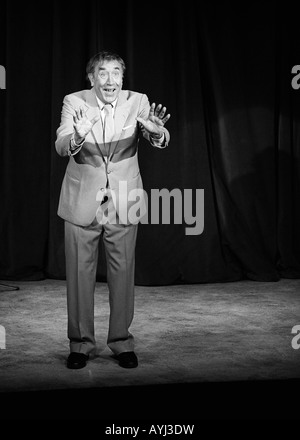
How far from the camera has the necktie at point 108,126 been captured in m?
3.16

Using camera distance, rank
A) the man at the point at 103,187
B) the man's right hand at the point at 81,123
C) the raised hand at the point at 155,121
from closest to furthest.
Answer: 1. the man's right hand at the point at 81,123
2. the raised hand at the point at 155,121
3. the man at the point at 103,187

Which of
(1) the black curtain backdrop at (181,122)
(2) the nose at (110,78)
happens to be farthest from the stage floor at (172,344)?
(2) the nose at (110,78)

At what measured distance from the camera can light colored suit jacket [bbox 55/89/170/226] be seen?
3145mm

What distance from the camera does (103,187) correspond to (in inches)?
125

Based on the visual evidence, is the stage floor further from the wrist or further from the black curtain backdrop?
the wrist

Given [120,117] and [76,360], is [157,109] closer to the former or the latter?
[120,117]

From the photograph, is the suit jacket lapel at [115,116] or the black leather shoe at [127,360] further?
the black leather shoe at [127,360]

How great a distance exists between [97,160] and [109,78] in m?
0.35

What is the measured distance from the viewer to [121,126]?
10.4 feet

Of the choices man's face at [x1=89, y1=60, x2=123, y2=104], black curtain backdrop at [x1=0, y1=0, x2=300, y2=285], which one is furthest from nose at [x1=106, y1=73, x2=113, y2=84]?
black curtain backdrop at [x1=0, y1=0, x2=300, y2=285]

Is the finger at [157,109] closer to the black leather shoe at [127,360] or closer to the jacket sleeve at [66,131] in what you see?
the jacket sleeve at [66,131]

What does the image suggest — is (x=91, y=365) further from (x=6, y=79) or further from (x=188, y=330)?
(x=6, y=79)

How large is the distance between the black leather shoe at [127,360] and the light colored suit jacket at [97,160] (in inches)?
25.1

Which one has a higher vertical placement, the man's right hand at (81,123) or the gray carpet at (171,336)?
the man's right hand at (81,123)
